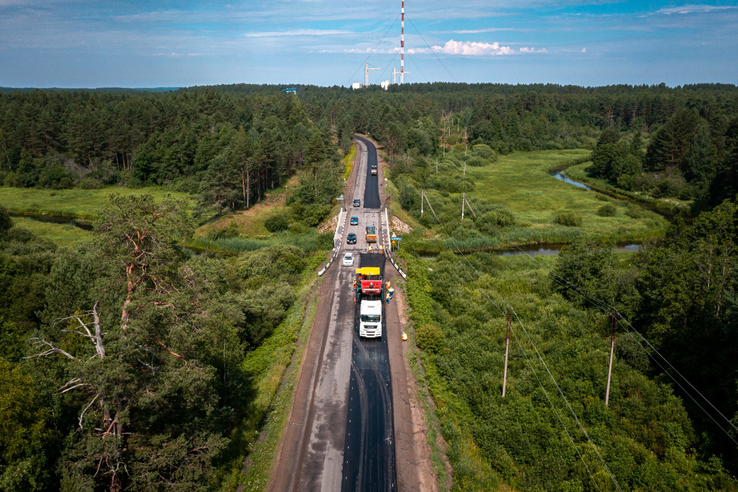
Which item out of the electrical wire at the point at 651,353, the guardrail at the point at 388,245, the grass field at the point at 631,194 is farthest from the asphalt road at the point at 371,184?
the grass field at the point at 631,194

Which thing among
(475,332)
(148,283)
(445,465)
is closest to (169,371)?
(148,283)

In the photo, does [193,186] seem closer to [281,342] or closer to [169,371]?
[281,342]

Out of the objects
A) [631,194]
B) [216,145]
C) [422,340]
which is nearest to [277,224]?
[216,145]

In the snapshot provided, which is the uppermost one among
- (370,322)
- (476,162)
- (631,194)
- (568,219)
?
(476,162)

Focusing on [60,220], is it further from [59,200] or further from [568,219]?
[568,219]

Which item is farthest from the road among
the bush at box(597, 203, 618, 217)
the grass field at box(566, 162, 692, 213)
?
the grass field at box(566, 162, 692, 213)

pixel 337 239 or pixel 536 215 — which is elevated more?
pixel 536 215

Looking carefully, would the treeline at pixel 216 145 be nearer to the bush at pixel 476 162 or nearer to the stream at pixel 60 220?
the bush at pixel 476 162
